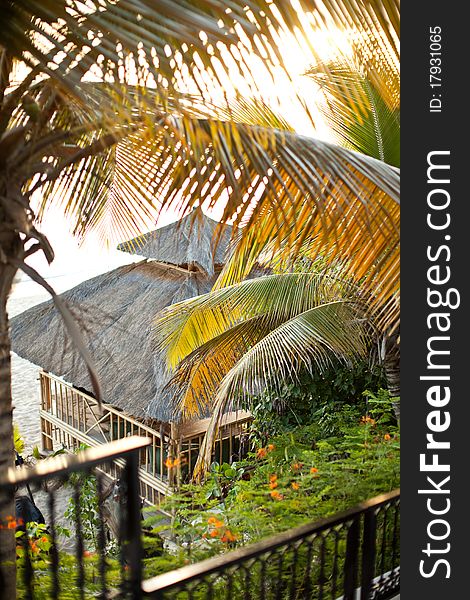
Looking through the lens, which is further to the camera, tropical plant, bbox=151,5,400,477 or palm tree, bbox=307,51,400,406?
palm tree, bbox=307,51,400,406

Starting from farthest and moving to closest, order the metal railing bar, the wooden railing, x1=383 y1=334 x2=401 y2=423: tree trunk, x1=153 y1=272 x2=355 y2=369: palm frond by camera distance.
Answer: the wooden railing → x1=153 y1=272 x2=355 y2=369: palm frond → x1=383 y1=334 x2=401 y2=423: tree trunk → the metal railing bar

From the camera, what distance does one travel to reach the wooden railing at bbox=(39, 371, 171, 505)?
372 inches

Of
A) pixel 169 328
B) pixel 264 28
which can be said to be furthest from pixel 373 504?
pixel 169 328

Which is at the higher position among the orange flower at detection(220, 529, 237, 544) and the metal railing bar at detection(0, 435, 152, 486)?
the metal railing bar at detection(0, 435, 152, 486)

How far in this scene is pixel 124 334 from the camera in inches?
416

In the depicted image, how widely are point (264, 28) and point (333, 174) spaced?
1.93 ft

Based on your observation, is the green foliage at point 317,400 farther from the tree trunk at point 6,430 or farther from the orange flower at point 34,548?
the tree trunk at point 6,430

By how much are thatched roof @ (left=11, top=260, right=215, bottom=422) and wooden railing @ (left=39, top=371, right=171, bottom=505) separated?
0.46 metres

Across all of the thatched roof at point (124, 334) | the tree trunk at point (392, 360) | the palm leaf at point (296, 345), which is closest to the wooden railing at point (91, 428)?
the thatched roof at point (124, 334)

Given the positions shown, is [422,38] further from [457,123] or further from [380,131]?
[380,131]

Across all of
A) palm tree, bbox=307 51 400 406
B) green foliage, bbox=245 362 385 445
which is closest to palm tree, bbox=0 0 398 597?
palm tree, bbox=307 51 400 406

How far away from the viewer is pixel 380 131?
6062 millimetres

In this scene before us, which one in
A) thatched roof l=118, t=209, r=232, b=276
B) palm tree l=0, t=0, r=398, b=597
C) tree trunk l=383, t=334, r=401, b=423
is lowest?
tree trunk l=383, t=334, r=401, b=423

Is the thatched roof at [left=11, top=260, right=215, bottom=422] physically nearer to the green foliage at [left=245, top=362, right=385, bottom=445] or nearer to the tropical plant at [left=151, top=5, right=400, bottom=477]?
the green foliage at [left=245, top=362, right=385, bottom=445]
